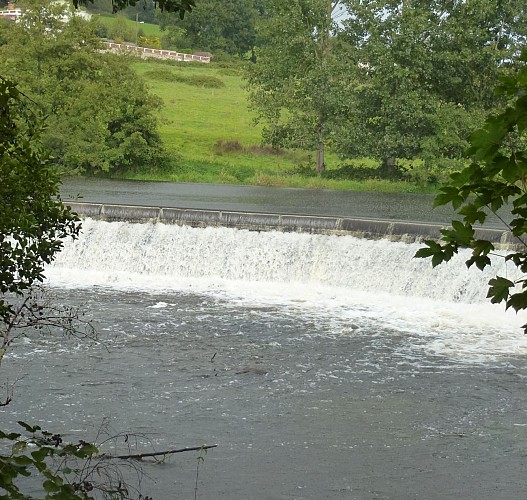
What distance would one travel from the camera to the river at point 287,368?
30.1ft

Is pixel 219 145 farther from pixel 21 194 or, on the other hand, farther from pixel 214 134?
pixel 21 194

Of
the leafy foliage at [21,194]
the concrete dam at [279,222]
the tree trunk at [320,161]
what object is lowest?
the concrete dam at [279,222]

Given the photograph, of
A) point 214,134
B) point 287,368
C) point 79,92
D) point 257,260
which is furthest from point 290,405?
point 214,134

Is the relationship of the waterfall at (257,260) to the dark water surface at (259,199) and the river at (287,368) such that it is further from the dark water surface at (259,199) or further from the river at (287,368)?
the dark water surface at (259,199)

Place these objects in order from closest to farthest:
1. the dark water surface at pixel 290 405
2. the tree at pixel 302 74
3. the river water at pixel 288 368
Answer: the dark water surface at pixel 290 405 < the river water at pixel 288 368 < the tree at pixel 302 74

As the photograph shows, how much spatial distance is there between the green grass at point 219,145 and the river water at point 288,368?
13.4 m

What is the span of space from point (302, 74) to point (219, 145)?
4.90 m

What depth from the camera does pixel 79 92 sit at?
35156 millimetres

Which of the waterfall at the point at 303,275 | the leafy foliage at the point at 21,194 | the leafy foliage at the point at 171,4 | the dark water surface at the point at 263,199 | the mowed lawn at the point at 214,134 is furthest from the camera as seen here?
the mowed lawn at the point at 214,134

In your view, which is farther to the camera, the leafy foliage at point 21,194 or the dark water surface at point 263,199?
the dark water surface at point 263,199

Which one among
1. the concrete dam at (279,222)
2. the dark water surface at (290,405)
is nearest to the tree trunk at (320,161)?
the concrete dam at (279,222)

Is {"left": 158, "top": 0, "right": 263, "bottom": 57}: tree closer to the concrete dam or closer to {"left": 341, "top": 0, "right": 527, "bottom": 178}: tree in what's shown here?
{"left": 341, "top": 0, "right": 527, "bottom": 178}: tree

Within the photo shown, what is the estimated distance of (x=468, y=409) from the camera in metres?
10.9

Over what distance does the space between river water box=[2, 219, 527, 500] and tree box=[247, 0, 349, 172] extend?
1477 cm
